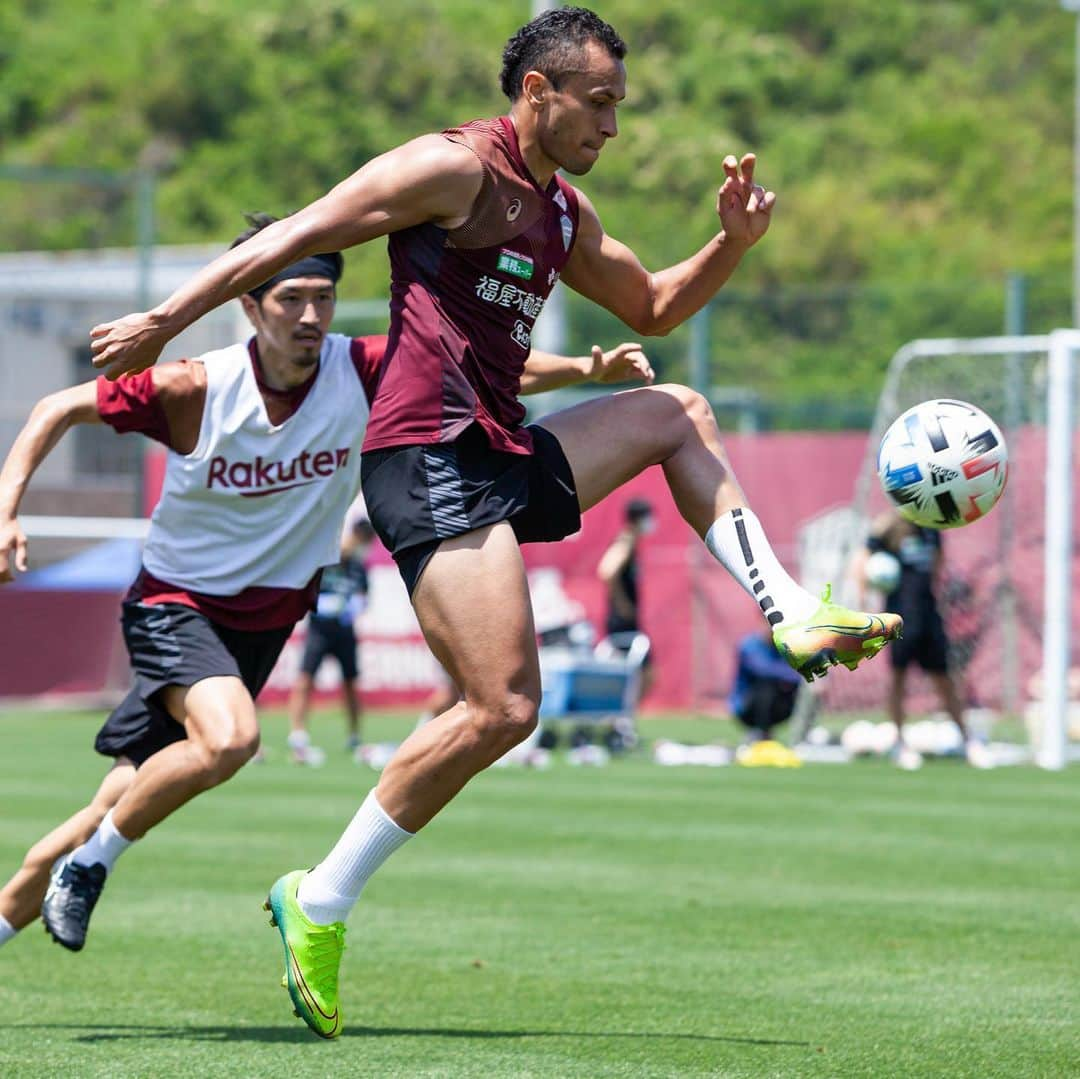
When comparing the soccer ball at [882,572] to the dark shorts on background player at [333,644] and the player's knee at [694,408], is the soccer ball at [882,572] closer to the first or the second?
the dark shorts on background player at [333,644]

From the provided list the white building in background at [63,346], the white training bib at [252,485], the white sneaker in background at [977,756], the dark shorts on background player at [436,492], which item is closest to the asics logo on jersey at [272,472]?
the white training bib at [252,485]

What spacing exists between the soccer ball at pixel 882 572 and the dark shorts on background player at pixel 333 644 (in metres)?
4.46

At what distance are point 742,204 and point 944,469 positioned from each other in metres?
0.94

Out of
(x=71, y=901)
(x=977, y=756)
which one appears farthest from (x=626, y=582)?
(x=71, y=901)

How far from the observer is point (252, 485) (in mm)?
6973

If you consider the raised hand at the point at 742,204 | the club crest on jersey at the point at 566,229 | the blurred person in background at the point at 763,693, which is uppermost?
the raised hand at the point at 742,204

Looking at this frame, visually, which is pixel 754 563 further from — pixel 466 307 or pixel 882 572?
pixel 882 572

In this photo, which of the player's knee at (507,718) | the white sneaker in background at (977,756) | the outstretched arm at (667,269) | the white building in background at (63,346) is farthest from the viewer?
the white building in background at (63,346)

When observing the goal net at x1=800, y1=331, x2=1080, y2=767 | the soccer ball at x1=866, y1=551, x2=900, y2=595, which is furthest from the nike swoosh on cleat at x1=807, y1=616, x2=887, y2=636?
the goal net at x1=800, y1=331, x2=1080, y2=767

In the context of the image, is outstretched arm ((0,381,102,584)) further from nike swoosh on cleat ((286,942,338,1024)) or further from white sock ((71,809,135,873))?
nike swoosh on cleat ((286,942,338,1024))

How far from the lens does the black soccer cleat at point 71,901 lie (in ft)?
21.1

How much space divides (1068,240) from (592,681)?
41.1 m

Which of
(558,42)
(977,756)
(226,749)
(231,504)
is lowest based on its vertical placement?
(977,756)

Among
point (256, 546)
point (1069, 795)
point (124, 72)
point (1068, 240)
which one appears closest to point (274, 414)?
point (256, 546)
